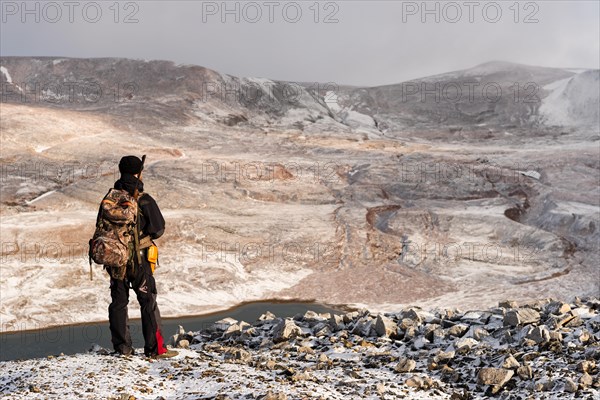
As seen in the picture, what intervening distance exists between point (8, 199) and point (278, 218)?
1263 cm

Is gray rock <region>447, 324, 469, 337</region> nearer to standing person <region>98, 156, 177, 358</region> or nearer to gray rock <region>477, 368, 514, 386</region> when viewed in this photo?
gray rock <region>477, 368, 514, 386</region>

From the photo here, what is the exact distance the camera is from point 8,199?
2869 centimetres

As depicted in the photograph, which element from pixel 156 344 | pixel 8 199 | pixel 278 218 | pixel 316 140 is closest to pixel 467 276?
pixel 278 218

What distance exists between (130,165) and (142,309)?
6.06 ft

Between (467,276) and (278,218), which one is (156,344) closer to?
(467,276)

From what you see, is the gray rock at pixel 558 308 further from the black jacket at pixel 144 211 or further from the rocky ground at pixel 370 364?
the black jacket at pixel 144 211

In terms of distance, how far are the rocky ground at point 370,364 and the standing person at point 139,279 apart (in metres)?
0.27

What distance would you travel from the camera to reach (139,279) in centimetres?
777

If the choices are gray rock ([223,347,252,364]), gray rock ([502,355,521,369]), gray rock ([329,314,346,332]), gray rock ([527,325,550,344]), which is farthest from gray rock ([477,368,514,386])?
gray rock ([329,314,346,332])

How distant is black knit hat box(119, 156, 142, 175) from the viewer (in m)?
7.82

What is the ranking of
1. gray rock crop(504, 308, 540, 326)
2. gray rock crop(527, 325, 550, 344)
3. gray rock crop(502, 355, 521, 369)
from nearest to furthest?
gray rock crop(502, 355, 521, 369), gray rock crop(527, 325, 550, 344), gray rock crop(504, 308, 540, 326)

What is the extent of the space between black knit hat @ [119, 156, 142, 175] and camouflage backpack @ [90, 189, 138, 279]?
0.31m

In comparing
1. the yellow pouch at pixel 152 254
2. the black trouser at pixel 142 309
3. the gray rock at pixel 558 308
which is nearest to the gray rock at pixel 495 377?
the gray rock at pixel 558 308

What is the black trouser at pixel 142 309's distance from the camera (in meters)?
7.78
